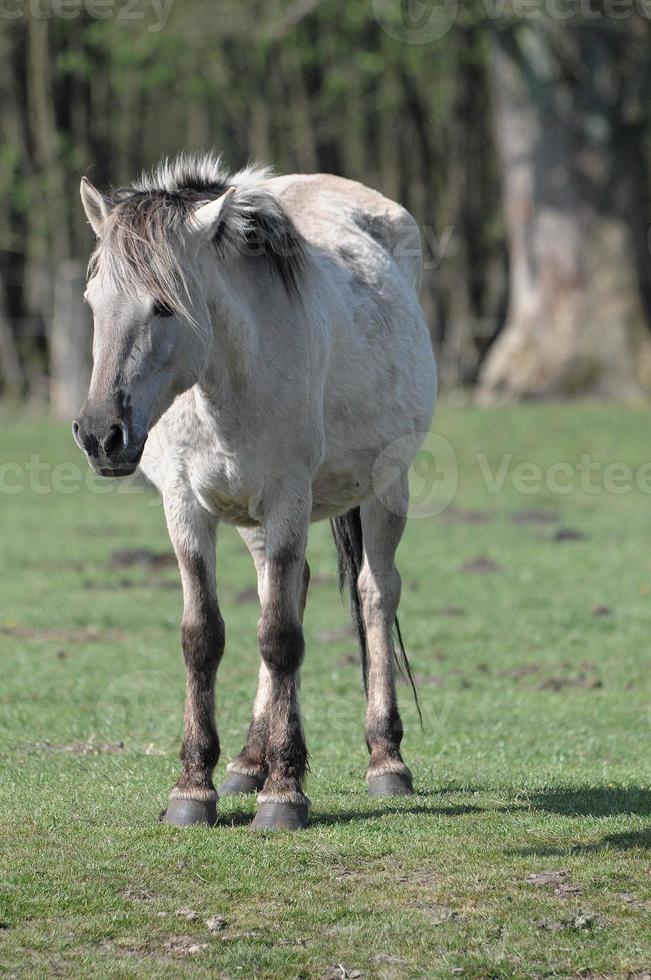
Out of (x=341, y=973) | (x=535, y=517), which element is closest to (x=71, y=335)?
(x=535, y=517)

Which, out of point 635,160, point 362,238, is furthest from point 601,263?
point 362,238

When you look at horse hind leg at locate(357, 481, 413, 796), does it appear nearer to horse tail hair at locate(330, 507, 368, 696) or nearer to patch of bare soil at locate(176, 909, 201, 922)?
horse tail hair at locate(330, 507, 368, 696)

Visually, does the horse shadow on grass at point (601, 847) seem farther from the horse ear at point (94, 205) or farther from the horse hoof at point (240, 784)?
the horse ear at point (94, 205)

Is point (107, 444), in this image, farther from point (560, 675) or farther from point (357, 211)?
point (560, 675)

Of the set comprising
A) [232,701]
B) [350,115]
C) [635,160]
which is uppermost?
[350,115]

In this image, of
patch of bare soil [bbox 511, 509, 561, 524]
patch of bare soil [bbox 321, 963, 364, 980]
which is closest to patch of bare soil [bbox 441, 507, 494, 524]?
patch of bare soil [bbox 511, 509, 561, 524]

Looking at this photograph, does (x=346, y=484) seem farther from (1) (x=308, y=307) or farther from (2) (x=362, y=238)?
(2) (x=362, y=238)

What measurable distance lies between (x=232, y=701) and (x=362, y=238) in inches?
130

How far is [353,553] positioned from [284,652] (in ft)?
5.63

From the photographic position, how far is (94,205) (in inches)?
230

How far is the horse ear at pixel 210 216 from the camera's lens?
5750 millimetres

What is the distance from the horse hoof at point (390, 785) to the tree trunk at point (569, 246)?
17360 mm

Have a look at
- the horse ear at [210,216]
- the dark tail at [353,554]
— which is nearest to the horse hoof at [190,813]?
the dark tail at [353,554]

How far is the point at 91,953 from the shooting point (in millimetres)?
4770
